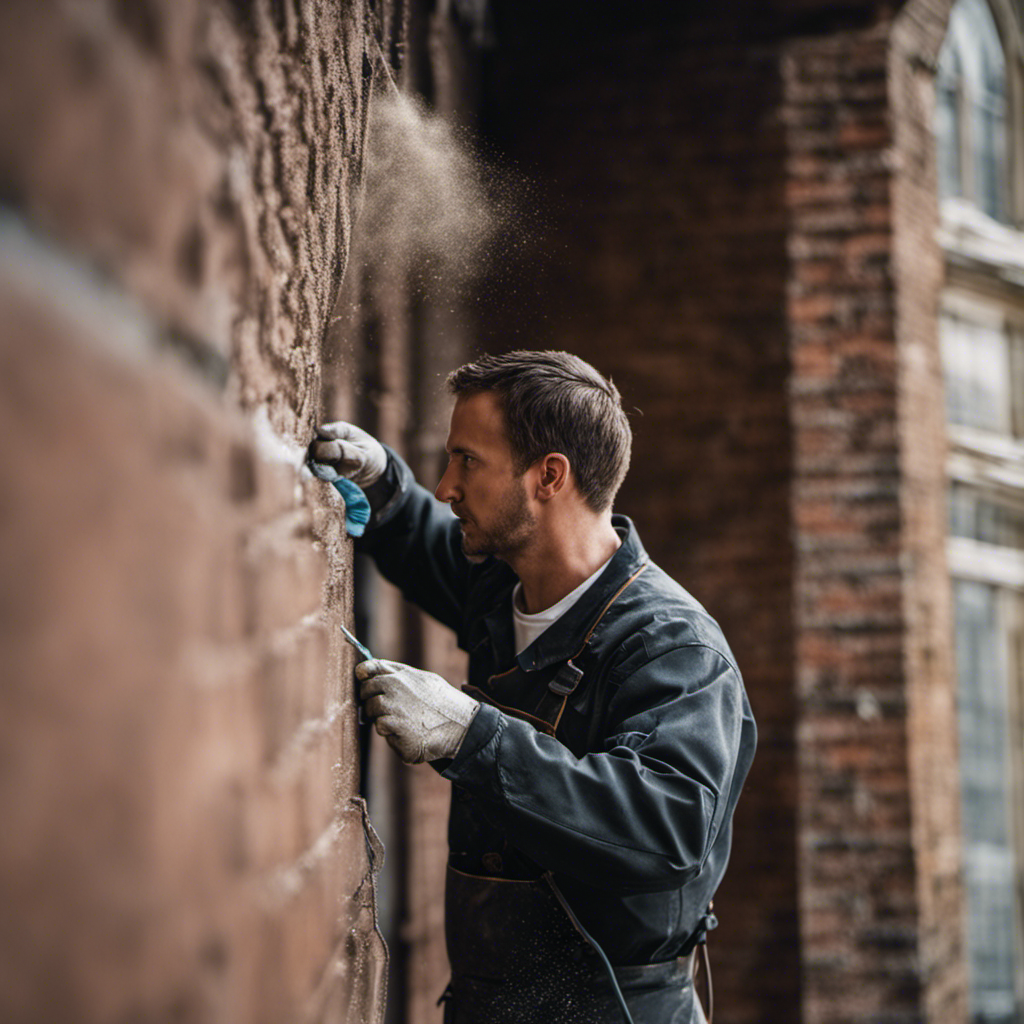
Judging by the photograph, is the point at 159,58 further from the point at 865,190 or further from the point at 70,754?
the point at 865,190

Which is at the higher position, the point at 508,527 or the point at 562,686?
the point at 508,527

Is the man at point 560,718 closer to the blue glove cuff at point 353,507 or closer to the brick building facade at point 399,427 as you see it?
the blue glove cuff at point 353,507

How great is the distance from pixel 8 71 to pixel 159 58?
0.22m

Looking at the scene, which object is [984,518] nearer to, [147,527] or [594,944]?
[594,944]

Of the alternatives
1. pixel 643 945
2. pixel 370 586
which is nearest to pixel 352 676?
pixel 643 945

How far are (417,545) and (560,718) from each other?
604 millimetres

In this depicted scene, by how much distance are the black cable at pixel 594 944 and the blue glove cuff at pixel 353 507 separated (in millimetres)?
719

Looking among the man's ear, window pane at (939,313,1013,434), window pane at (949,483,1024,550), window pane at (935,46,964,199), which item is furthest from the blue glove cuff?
window pane at (935,46,964,199)

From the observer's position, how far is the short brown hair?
6.94ft

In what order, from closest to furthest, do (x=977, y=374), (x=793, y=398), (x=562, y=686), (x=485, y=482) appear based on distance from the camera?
1. (x=562, y=686)
2. (x=485, y=482)
3. (x=793, y=398)
4. (x=977, y=374)

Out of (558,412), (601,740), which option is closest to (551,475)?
(558,412)

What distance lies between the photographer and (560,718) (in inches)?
80.0

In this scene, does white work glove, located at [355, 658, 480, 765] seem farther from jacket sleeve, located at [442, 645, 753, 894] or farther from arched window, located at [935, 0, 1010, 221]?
arched window, located at [935, 0, 1010, 221]

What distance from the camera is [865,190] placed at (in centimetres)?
460
